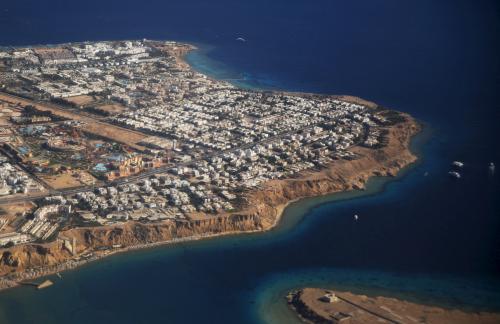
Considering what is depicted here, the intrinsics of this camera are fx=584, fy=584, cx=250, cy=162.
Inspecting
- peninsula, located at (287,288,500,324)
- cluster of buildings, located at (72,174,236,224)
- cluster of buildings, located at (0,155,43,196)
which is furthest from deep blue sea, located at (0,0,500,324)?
cluster of buildings, located at (0,155,43,196)

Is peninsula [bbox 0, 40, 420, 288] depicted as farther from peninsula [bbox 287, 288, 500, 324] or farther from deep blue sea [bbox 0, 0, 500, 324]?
peninsula [bbox 287, 288, 500, 324]

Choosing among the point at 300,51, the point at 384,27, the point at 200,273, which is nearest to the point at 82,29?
the point at 300,51

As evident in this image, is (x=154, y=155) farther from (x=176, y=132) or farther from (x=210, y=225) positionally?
(x=210, y=225)

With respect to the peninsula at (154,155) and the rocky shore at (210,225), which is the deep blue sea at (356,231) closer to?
the rocky shore at (210,225)

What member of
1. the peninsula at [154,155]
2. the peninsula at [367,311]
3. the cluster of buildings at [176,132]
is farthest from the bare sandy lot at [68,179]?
the peninsula at [367,311]

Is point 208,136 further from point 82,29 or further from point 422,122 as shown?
point 82,29

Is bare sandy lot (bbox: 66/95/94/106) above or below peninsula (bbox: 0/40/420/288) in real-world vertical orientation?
above

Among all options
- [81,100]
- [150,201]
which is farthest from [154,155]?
[81,100]
